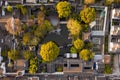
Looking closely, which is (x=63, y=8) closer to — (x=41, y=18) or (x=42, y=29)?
(x=41, y=18)

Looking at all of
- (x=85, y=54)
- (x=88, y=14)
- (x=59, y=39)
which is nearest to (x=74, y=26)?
(x=88, y=14)

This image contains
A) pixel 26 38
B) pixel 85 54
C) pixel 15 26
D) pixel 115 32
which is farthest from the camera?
pixel 115 32

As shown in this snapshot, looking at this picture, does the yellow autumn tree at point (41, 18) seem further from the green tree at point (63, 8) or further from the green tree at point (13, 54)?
the green tree at point (13, 54)

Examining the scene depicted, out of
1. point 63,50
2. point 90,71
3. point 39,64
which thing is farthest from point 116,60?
point 39,64

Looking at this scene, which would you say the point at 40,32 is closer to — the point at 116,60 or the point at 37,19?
the point at 37,19

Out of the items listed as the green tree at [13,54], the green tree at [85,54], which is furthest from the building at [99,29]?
the green tree at [13,54]

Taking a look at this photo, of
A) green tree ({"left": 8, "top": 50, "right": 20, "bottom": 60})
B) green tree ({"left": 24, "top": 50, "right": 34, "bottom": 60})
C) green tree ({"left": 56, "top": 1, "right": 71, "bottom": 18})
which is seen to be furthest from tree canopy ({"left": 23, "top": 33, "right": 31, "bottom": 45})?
green tree ({"left": 56, "top": 1, "right": 71, "bottom": 18})

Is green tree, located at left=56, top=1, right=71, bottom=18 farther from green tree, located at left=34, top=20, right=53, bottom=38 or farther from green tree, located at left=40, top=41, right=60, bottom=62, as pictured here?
green tree, located at left=40, top=41, right=60, bottom=62
